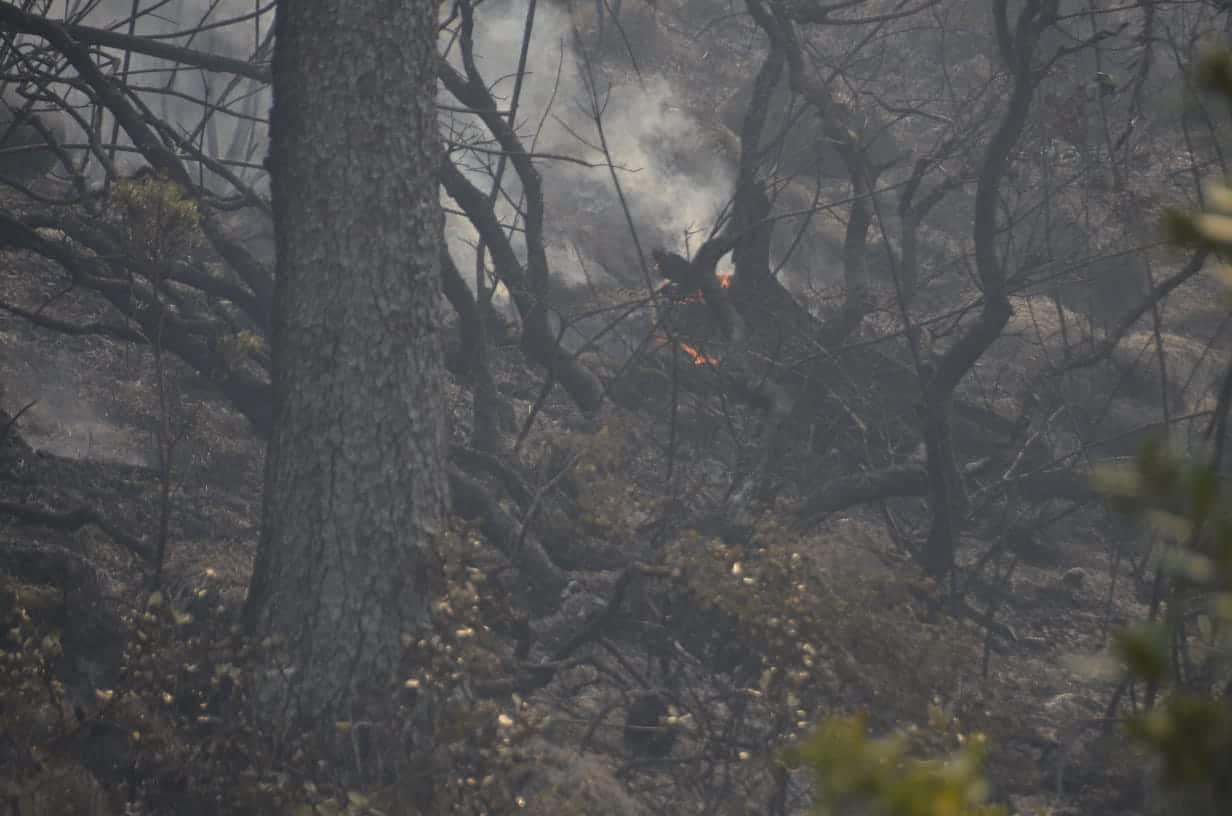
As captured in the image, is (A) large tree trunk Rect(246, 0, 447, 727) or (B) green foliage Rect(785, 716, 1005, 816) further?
(A) large tree trunk Rect(246, 0, 447, 727)

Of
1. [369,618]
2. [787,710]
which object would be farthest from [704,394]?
[369,618]

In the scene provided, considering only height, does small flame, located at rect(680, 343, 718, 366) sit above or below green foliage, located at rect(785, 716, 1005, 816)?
above

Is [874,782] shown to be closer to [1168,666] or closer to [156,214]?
[1168,666]

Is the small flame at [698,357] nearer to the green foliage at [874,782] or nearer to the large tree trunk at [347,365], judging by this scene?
the large tree trunk at [347,365]

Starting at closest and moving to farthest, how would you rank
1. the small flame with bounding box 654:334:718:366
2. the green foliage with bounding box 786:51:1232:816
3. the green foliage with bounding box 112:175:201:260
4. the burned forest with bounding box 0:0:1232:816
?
the green foliage with bounding box 786:51:1232:816, the burned forest with bounding box 0:0:1232:816, the green foliage with bounding box 112:175:201:260, the small flame with bounding box 654:334:718:366

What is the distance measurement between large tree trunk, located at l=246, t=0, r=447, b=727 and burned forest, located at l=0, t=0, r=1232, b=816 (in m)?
0.02

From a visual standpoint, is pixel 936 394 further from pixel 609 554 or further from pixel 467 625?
pixel 467 625

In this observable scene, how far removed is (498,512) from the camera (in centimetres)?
534

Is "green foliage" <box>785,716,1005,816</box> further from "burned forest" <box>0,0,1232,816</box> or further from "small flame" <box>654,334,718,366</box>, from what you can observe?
"small flame" <box>654,334,718,366</box>

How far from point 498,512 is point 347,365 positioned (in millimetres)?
1788

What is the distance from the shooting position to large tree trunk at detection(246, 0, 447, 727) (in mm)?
3756

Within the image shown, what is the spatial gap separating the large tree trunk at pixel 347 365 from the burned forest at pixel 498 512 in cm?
2

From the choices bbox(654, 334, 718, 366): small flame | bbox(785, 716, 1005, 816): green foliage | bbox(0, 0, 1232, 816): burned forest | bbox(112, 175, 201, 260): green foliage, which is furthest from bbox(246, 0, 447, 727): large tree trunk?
bbox(654, 334, 718, 366): small flame

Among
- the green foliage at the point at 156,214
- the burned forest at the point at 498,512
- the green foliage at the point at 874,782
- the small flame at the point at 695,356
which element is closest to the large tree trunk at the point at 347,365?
the burned forest at the point at 498,512
